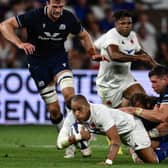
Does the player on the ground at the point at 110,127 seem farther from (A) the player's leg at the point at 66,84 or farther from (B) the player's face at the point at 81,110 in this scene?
(A) the player's leg at the point at 66,84

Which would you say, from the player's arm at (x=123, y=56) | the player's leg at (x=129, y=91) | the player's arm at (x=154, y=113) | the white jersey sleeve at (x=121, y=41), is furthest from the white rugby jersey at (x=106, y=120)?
the player's leg at (x=129, y=91)

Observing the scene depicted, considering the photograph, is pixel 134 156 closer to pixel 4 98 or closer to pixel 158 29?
pixel 4 98

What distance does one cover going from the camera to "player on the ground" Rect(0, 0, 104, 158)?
13820 mm

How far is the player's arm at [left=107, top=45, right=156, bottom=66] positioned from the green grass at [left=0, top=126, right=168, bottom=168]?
143 centimetres

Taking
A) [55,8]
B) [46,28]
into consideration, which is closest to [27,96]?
[46,28]

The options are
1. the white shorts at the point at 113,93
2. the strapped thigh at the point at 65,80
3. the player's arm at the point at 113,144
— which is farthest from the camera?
the white shorts at the point at 113,93

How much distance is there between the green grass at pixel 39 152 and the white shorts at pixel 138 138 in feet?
0.86

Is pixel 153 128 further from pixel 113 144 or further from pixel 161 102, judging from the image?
pixel 113 144

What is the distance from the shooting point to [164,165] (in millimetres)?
11992

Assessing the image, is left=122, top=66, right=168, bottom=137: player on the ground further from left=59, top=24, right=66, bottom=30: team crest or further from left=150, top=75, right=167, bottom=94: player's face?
left=59, top=24, right=66, bottom=30: team crest

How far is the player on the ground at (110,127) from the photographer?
38.5 feet

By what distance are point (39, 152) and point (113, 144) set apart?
Answer: 9.08 feet

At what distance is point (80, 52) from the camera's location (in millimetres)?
22344

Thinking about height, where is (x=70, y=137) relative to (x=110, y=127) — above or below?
below
